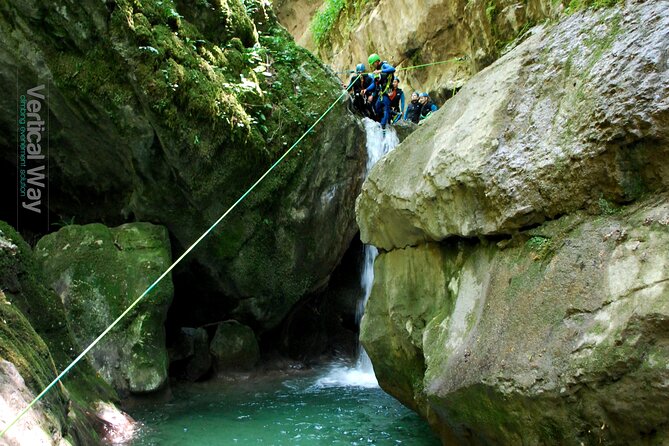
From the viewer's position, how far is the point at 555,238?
153 inches

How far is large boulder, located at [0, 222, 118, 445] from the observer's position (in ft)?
12.4

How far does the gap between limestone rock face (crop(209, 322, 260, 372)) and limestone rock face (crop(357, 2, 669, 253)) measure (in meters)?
5.46

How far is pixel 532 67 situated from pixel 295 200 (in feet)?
18.0

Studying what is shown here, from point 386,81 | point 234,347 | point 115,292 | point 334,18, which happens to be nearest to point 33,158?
point 115,292

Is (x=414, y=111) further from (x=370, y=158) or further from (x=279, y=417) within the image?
(x=279, y=417)

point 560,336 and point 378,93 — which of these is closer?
point 560,336

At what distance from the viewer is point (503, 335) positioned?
3.91m

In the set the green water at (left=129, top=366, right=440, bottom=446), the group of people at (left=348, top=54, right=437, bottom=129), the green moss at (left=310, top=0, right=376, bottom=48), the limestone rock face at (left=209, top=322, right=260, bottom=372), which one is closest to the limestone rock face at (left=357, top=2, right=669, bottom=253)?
the green water at (left=129, top=366, right=440, bottom=446)

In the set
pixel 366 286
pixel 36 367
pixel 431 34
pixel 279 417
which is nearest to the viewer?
pixel 36 367

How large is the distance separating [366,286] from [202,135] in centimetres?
489

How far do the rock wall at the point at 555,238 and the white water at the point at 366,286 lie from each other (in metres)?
4.43

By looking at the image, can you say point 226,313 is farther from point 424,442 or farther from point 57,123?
point 424,442

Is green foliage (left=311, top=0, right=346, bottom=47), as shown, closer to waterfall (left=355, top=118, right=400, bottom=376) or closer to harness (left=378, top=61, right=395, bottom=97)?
harness (left=378, top=61, right=395, bottom=97)

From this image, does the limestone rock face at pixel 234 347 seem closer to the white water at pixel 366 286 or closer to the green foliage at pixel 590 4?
the white water at pixel 366 286
